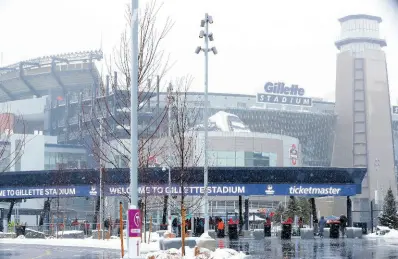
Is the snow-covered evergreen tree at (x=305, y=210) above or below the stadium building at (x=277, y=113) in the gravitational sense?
below

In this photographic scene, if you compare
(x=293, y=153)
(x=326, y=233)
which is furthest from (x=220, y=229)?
(x=293, y=153)

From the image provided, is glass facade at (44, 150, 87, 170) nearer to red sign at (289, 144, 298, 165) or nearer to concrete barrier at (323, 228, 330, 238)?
red sign at (289, 144, 298, 165)

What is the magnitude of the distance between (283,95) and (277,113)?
4475mm

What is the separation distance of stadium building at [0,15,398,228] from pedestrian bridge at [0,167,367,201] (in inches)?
2527

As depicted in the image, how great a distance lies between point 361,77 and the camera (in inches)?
5945

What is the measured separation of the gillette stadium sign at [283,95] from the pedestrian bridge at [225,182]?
10432 cm

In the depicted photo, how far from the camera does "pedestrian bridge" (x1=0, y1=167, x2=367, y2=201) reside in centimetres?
5684

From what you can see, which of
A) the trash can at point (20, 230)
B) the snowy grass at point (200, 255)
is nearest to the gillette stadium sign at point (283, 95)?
the trash can at point (20, 230)

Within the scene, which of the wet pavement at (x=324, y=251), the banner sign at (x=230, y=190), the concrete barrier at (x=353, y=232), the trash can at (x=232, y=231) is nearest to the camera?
the wet pavement at (x=324, y=251)

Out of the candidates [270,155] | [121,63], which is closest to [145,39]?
[121,63]

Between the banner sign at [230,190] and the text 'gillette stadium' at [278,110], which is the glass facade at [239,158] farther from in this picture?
the banner sign at [230,190]

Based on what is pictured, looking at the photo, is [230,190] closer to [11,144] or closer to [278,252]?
[278,252]

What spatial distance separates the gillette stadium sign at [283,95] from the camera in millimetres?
163875

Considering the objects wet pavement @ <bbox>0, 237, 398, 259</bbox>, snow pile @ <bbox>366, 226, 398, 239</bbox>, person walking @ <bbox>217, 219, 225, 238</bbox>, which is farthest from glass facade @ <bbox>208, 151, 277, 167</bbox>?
wet pavement @ <bbox>0, 237, 398, 259</bbox>
